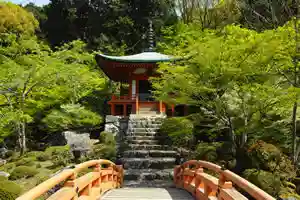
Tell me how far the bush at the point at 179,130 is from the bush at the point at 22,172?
5930 mm

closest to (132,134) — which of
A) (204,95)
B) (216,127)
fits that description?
(216,127)

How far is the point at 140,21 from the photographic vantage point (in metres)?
28.6

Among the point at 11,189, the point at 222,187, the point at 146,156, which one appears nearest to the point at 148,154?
the point at 146,156

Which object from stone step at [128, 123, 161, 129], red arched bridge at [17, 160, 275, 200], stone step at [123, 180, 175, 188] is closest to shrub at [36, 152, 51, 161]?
stone step at [128, 123, 161, 129]

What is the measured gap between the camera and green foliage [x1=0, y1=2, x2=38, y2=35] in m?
23.6

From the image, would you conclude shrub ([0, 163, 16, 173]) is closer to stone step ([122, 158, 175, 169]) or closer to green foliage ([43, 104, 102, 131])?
green foliage ([43, 104, 102, 131])

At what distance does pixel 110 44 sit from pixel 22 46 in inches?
518

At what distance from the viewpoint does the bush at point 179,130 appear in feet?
38.8

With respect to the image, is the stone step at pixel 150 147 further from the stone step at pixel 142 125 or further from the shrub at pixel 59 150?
the shrub at pixel 59 150

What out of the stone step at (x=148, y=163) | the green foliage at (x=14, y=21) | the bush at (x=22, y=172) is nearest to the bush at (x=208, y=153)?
the stone step at (x=148, y=163)

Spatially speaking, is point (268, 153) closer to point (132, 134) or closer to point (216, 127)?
point (216, 127)

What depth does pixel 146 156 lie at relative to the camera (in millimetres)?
12656

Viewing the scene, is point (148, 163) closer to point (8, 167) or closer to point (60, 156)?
point (60, 156)

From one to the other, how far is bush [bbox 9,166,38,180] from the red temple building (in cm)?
672
